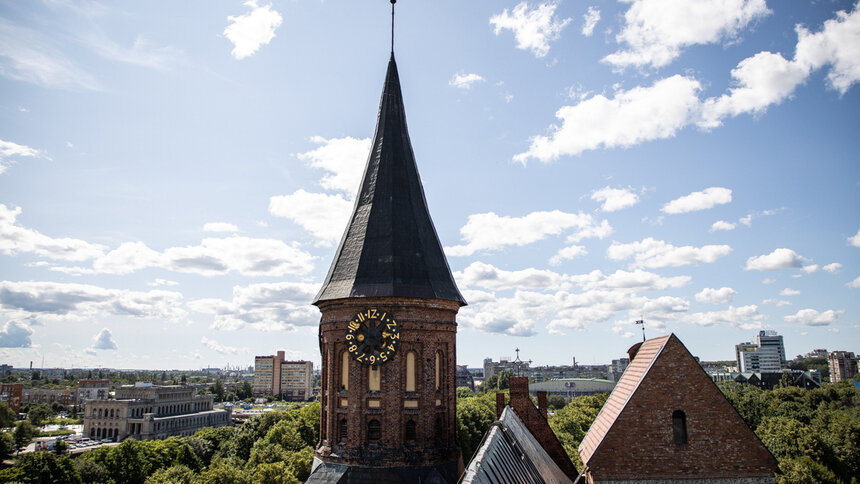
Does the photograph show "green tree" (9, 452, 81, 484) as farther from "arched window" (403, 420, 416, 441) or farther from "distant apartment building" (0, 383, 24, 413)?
"distant apartment building" (0, 383, 24, 413)

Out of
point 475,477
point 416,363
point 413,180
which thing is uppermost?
point 413,180

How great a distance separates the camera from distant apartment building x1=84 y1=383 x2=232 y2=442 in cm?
13762

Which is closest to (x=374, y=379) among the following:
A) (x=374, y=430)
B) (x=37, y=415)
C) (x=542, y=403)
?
(x=374, y=430)

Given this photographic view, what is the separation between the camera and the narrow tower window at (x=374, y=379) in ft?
77.2

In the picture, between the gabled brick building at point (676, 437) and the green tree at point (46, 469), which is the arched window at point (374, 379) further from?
the green tree at point (46, 469)

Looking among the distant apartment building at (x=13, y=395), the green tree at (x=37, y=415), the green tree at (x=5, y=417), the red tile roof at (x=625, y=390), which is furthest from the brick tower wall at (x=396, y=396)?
the distant apartment building at (x=13, y=395)

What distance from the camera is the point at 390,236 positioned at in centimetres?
2509

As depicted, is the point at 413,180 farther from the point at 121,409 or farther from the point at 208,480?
the point at 121,409

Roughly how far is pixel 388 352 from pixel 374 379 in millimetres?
1353

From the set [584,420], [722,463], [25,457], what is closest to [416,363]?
[722,463]

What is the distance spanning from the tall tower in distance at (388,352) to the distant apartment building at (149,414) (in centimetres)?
12477

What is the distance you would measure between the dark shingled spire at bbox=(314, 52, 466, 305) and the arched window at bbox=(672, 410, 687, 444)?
1002 cm

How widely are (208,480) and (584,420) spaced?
2152 inches

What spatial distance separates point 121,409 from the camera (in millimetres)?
138000
